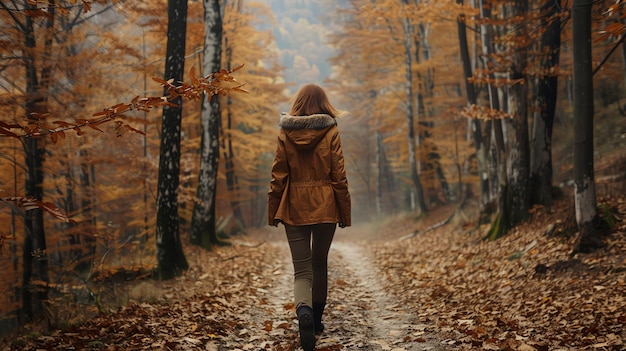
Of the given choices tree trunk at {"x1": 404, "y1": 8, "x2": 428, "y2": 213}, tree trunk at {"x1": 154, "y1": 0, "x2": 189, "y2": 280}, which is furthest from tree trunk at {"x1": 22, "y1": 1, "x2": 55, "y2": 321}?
tree trunk at {"x1": 404, "y1": 8, "x2": 428, "y2": 213}

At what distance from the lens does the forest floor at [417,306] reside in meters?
4.13

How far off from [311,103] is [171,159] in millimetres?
4105

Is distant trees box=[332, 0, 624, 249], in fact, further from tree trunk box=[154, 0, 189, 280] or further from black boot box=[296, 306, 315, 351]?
tree trunk box=[154, 0, 189, 280]

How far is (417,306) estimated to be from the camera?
6.06 m

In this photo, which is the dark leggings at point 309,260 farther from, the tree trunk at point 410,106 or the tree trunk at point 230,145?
the tree trunk at point 410,106

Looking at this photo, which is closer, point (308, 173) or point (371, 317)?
point (308, 173)

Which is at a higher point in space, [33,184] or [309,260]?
[33,184]

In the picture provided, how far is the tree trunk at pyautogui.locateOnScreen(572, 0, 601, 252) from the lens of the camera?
5762 millimetres

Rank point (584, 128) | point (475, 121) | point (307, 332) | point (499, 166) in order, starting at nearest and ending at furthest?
point (307, 332) < point (584, 128) < point (499, 166) < point (475, 121)

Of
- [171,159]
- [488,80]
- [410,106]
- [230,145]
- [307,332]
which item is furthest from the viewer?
[230,145]

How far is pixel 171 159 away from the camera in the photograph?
7.84 meters

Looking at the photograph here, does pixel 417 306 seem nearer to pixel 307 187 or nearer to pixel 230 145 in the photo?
pixel 307 187

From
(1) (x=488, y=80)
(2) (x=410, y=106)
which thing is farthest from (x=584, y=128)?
(2) (x=410, y=106)

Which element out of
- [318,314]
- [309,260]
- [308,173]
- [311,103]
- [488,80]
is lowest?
[318,314]
